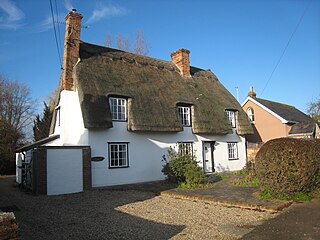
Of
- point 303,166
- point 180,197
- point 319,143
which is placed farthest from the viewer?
point 180,197

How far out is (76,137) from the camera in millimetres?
15375

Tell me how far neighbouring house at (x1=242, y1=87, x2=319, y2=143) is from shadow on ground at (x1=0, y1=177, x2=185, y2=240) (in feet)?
65.1

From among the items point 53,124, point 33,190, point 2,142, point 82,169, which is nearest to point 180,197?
point 82,169

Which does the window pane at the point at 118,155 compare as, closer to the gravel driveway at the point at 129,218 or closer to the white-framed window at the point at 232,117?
the gravel driveway at the point at 129,218

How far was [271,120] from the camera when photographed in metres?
28.5

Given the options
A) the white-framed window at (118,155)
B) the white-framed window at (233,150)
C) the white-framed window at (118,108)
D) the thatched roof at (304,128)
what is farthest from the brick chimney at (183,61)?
the thatched roof at (304,128)

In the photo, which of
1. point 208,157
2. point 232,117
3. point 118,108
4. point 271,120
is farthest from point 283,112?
point 118,108

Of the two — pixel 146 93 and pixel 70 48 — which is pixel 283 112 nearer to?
pixel 146 93

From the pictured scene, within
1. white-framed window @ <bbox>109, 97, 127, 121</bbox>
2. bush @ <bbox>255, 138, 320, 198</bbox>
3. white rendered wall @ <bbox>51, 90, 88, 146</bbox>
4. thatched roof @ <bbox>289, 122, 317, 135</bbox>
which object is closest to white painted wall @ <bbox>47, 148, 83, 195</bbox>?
white rendered wall @ <bbox>51, 90, 88, 146</bbox>

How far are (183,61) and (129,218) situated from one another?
52.1 ft

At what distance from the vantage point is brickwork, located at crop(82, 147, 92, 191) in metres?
13.4

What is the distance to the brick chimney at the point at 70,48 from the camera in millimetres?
15656

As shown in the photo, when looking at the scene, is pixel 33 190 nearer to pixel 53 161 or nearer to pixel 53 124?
pixel 53 161

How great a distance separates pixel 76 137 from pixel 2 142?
16616mm
